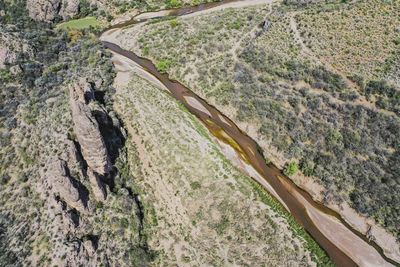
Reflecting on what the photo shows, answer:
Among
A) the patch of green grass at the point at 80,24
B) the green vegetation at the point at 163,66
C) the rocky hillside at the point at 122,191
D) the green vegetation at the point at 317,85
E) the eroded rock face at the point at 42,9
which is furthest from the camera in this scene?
the patch of green grass at the point at 80,24

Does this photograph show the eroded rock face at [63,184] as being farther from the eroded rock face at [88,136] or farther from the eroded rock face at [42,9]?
the eroded rock face at [42,9]

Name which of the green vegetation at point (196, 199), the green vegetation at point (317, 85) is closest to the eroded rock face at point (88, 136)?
the green vegetation at point (196, 199)

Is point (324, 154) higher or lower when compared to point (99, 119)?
lower

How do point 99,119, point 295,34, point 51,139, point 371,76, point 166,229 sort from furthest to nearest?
→ 1. point 295,34
2. point 371,76
3. point 99,119
4. point 51,139
5. point 166,229

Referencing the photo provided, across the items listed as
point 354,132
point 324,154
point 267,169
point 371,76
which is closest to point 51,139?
point 267,169

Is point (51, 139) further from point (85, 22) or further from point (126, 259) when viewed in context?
point (85, 22)

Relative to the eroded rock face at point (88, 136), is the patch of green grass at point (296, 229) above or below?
below
